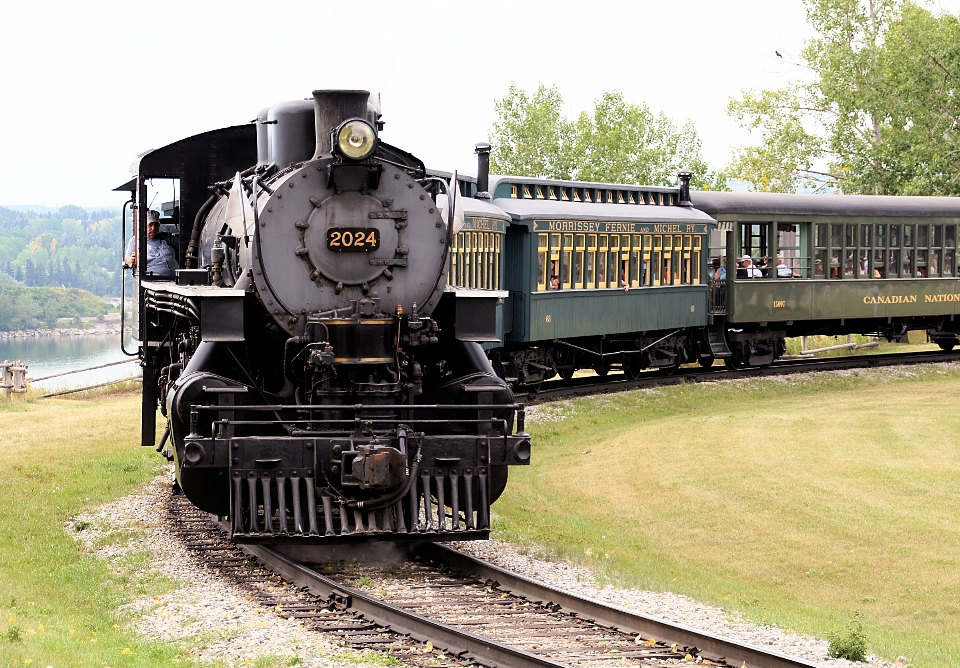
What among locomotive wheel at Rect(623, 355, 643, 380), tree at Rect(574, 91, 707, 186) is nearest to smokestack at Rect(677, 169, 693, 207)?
locomotive wheel at Rect(623, 355, 643, 380)

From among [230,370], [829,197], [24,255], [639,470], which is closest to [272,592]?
[230,370]

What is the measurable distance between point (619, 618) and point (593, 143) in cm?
4264

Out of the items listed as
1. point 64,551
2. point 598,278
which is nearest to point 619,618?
point 64,551

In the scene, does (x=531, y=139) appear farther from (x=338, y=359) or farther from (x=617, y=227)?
(x=338, y=359)

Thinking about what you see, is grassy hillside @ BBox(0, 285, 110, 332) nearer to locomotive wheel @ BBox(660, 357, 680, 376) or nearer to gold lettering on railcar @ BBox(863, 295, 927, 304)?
locomotive wheel @ BBox(660, 357, 680, 376)

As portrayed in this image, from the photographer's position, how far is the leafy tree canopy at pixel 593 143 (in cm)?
4912

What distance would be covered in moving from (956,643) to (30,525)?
7670mm

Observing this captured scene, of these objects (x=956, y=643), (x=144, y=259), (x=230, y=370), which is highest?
(x=144, y=259)

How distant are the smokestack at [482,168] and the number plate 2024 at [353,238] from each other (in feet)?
34.4

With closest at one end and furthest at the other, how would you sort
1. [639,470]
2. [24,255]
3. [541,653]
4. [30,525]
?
[541,653], [30,525], [639,470], [24,255]

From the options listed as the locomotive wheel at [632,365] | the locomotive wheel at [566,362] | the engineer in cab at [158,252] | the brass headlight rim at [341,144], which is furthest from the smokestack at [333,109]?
the locomotive wheel at [632,365]

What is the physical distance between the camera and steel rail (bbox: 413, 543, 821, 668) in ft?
22.0

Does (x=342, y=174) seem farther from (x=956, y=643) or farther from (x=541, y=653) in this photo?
(x=956, y=643)

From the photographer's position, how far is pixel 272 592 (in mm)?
8484
